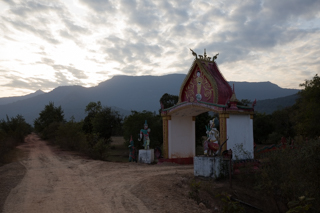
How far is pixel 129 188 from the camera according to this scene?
9602mm

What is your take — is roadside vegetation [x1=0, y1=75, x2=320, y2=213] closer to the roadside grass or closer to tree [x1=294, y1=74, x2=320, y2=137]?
tree [x1=294, y1=74, x2=320, y2=137]

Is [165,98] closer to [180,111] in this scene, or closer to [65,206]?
[180,111]

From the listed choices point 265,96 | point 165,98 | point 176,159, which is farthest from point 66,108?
point 176,159

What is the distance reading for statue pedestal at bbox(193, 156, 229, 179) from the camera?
1132 centimetres

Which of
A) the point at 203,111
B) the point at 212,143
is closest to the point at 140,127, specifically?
the point at 203,111

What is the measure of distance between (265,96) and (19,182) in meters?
194

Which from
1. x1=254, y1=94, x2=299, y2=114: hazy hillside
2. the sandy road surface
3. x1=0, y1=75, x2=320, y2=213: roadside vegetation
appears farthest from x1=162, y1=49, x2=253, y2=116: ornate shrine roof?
x1=254, y1=94, x2=299, y2=114: hazy hillside

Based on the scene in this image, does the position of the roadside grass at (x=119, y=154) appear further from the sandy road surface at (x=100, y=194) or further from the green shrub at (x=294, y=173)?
the green shrub at (x=294, y=173)

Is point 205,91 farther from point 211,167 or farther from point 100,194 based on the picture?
point 100,194

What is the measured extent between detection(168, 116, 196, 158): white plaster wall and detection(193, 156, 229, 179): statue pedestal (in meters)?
7.33

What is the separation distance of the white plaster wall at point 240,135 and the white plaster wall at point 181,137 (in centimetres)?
518

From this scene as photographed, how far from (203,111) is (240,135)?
3.56 m

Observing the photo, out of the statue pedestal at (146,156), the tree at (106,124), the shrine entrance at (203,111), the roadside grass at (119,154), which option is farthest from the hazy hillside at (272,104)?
the statue pedestal at (146,156)

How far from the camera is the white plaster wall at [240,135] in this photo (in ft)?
48.6
